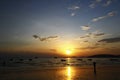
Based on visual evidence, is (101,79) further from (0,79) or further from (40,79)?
(0,79)

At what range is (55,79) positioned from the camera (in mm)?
23359

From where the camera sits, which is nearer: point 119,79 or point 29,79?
point 119,79

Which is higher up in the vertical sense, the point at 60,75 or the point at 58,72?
the point at 58,72

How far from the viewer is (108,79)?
2264 cm

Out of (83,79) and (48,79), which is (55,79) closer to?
(48,79)

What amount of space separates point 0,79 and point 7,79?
0.95 metres

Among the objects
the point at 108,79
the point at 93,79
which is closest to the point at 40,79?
the point at 93,79

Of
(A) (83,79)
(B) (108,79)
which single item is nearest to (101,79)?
(B) (108,79)

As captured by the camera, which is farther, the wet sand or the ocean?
the ocean

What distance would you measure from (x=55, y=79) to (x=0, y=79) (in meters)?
7.50

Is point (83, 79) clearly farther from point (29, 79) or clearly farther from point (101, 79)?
point (29, 79)

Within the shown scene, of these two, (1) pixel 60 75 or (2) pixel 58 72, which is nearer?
(1) pixel 60 75

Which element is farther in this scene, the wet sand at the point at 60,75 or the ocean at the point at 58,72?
the ocean at the point at 58,72

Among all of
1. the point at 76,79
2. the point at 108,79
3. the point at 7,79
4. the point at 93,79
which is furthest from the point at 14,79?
the point at 108,79
